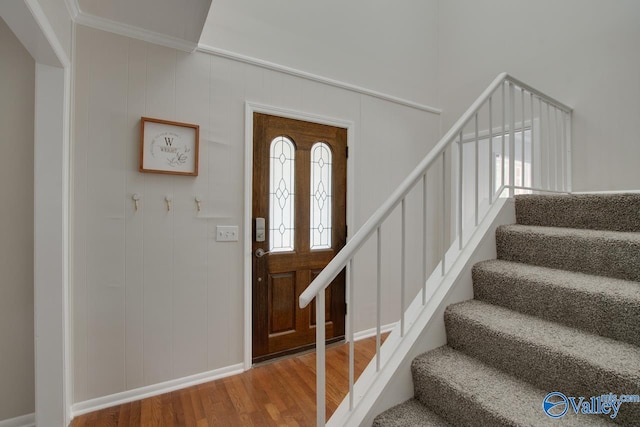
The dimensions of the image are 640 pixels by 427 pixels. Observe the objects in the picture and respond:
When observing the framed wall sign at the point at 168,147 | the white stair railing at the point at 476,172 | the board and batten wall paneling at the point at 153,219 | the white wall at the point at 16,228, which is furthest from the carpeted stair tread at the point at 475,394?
the white wall at the point at 16,228

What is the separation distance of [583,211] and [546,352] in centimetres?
102

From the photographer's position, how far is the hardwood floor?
5.76 ft

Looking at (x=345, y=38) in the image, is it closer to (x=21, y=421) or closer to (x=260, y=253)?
(x=260, y=253)

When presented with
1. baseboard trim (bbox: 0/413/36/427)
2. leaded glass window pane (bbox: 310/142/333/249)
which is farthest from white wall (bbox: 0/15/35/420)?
leaded glass window pane (bbox: 310/142/333/249)

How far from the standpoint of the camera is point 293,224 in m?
A: 2.54

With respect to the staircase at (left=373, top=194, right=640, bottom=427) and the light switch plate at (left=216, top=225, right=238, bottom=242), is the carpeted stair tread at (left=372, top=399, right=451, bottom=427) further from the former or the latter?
the light switch plate at (left=216, top=225, right=238, bottom=242)

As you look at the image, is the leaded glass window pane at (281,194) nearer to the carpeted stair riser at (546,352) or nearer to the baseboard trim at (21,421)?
the carpeted stair riser at (546,352)

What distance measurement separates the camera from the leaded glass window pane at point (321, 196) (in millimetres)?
2627

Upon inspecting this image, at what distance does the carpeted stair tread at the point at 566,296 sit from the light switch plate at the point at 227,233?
1.64 meters

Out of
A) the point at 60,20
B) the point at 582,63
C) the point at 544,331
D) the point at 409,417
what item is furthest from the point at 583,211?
the point at 60,20

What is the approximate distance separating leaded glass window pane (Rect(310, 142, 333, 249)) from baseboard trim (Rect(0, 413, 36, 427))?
2.06 metres

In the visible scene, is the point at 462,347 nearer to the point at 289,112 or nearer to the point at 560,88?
the point at 289,112

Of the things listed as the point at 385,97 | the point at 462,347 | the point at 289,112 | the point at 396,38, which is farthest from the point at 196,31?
the point at 462,347

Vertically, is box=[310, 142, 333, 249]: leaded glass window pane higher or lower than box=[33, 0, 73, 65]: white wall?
lower
